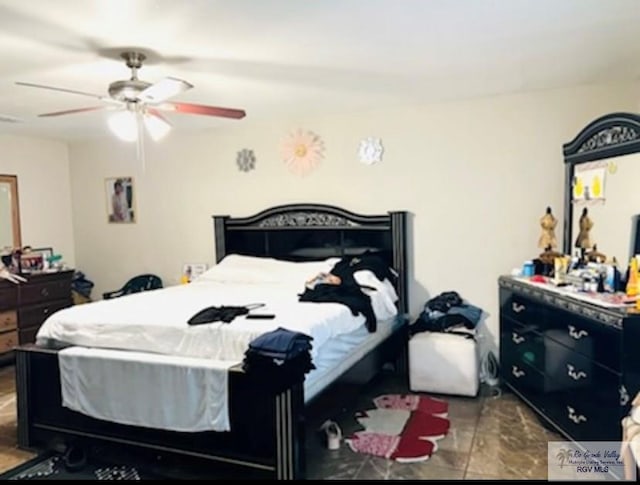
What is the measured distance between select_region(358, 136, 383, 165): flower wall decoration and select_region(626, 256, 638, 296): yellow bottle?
2350 millimetres

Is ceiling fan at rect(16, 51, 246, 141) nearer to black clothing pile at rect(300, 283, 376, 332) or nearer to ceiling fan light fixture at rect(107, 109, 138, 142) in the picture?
ceiling fan light fixture at rect(107, 109, 138, 142)

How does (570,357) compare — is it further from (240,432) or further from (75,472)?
(75,472)

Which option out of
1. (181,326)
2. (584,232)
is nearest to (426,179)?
(584,232)

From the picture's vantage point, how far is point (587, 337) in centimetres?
281

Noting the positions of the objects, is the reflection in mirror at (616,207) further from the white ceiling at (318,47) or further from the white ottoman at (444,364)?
the white ottoman at (444,364)

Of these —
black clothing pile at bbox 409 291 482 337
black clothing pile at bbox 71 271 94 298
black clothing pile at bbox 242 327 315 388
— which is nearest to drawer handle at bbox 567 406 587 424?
black clothing pile at bbox 409 291 482 337

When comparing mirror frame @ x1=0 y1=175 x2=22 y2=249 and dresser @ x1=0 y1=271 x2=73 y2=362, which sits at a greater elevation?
mirror frame @ x1=0 y1=175 x2=22 y2=249

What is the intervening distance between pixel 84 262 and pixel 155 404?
12.9 ft

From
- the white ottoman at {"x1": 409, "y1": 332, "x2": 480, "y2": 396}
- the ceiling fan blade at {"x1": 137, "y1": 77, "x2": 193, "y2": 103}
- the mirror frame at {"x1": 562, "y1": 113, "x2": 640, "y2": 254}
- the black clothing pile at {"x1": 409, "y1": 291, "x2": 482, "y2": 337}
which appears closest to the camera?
the ceiling fan blade at {"x1": 137, "y1": 77, "x2": 193, "y2": 103}

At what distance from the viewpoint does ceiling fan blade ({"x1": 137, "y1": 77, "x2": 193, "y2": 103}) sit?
104 inches

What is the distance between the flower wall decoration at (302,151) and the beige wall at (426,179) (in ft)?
0.24

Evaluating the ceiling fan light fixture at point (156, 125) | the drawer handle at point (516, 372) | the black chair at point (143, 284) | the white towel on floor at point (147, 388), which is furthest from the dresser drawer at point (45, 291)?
the drawer handle at point (516, 372)

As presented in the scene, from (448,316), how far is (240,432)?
2.12 metres

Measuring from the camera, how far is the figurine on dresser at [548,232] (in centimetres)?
399
